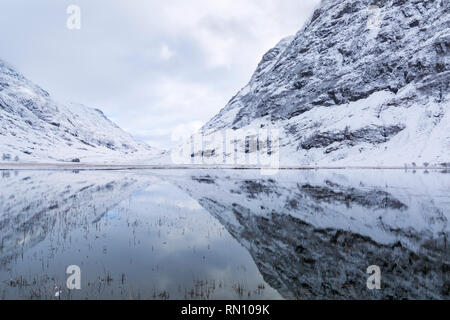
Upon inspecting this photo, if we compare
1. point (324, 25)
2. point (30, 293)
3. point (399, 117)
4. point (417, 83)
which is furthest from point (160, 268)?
point (324, 25)

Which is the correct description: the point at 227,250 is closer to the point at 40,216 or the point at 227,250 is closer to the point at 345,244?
the point at 345,244

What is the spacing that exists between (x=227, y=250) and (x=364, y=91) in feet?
489

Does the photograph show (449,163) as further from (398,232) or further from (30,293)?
(30,293)

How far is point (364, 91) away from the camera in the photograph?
140750 millimetres

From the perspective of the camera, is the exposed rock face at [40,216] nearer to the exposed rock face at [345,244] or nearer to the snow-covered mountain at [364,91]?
the exposed rock face at [345,244]

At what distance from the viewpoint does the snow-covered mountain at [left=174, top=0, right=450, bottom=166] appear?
109062 mm

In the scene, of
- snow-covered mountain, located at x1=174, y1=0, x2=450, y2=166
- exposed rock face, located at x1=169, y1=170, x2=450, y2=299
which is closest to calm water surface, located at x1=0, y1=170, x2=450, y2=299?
exposed rock face, located at x1=169, y1=170, x2=450, y2=299

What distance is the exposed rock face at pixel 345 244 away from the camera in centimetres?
931

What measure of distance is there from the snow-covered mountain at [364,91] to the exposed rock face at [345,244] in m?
85.4

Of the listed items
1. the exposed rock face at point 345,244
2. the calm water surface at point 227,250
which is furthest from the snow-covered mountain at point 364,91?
the calm water surface at point 227,250

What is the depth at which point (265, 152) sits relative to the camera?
146 m

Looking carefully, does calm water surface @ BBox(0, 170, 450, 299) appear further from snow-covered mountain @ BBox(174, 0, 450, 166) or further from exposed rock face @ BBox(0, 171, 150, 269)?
snow-covered mountain @ BBox(174, 0, 450, 166)

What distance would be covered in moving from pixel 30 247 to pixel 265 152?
5372 inches

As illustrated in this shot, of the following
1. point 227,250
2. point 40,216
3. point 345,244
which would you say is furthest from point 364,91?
point 40,216
